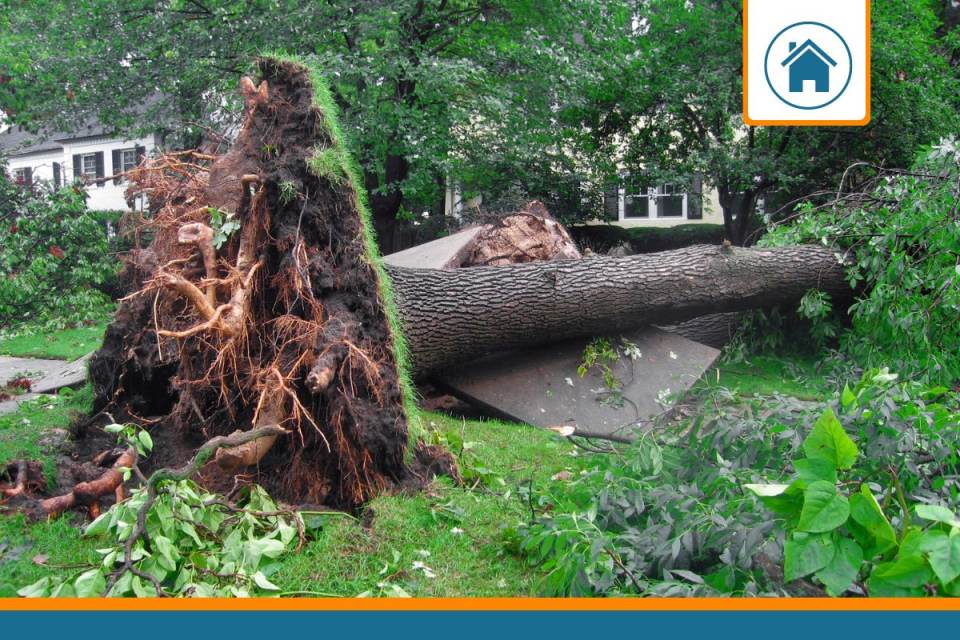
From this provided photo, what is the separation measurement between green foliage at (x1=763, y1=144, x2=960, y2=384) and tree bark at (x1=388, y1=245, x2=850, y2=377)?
34 cm

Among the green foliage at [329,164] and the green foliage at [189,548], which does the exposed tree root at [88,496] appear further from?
the green foliage at [329,164]

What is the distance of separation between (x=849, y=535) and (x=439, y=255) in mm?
5977

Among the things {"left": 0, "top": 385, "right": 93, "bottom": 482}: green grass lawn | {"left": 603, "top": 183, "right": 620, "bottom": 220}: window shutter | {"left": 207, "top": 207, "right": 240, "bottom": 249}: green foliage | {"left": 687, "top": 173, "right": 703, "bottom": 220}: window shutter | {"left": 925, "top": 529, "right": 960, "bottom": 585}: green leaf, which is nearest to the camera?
{"left": 925, "top": 529, "right": 960, "bottom": 585}: green leaf

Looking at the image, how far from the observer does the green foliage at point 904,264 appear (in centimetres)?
621

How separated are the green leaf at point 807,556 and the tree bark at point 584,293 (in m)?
4.04

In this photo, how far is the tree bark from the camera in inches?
246

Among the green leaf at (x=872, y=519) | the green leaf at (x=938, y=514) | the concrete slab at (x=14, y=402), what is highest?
the green leaf at (x=938, y=514)

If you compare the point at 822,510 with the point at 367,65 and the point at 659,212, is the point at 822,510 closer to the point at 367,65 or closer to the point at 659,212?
the point at 367,65

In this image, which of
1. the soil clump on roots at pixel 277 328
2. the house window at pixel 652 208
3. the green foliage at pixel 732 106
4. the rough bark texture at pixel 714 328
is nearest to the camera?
the soil clump on roots at pixel 277 328

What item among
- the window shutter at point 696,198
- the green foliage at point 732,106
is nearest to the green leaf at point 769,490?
the green foliage at point 732,106

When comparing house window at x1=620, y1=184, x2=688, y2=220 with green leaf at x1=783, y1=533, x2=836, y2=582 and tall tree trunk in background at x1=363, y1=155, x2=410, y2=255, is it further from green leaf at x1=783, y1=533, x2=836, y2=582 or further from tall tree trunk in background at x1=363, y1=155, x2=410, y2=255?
green leaf at x1=783, y1=533, x2=836, y2=582

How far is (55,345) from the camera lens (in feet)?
36.9

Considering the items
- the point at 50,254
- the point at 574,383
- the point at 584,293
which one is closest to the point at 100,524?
the point at 574,383

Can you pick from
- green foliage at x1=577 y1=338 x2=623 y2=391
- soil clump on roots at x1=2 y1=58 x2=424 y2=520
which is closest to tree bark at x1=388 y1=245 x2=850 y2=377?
green foliage at x1=577 y1=338 x2=623 y2=391
